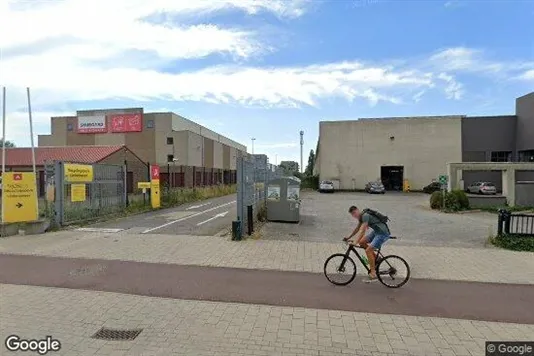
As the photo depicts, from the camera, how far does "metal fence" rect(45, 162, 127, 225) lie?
12.7 metres

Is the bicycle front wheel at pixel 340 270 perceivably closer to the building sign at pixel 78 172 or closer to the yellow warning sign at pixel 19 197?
the yellow warning sign at pixel 19 197

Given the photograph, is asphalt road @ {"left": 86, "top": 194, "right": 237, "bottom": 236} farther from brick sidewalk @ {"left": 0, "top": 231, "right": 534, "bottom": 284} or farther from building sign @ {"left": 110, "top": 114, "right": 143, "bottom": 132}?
building sign @ {"left": 110, "top": 114, "right": 143, "bottom": 132}

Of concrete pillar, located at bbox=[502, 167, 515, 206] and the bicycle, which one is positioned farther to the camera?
concrete pillar, located at bbox=[502, 167, 515, 206]

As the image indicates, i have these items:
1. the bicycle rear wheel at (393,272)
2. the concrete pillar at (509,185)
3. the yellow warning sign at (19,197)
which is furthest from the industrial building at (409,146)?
the bicycle rear wheel at (393,272)

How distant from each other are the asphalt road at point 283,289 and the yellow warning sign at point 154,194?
11570 millimetres

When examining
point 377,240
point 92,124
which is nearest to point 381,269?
point 377,240

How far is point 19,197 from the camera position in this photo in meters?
11.7

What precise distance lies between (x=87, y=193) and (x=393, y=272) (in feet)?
38.5

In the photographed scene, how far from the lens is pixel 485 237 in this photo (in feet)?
38.9

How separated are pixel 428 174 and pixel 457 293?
38.6 meters

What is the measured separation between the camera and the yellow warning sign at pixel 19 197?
11516 millimetres

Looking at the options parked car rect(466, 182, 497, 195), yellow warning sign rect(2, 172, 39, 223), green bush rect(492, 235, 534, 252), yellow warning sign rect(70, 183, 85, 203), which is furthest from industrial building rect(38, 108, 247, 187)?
green bush rect(492, 235, 534, 252)

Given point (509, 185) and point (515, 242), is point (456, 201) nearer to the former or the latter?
point (509, 185)

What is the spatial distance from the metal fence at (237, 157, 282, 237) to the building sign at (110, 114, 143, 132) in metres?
35.7
